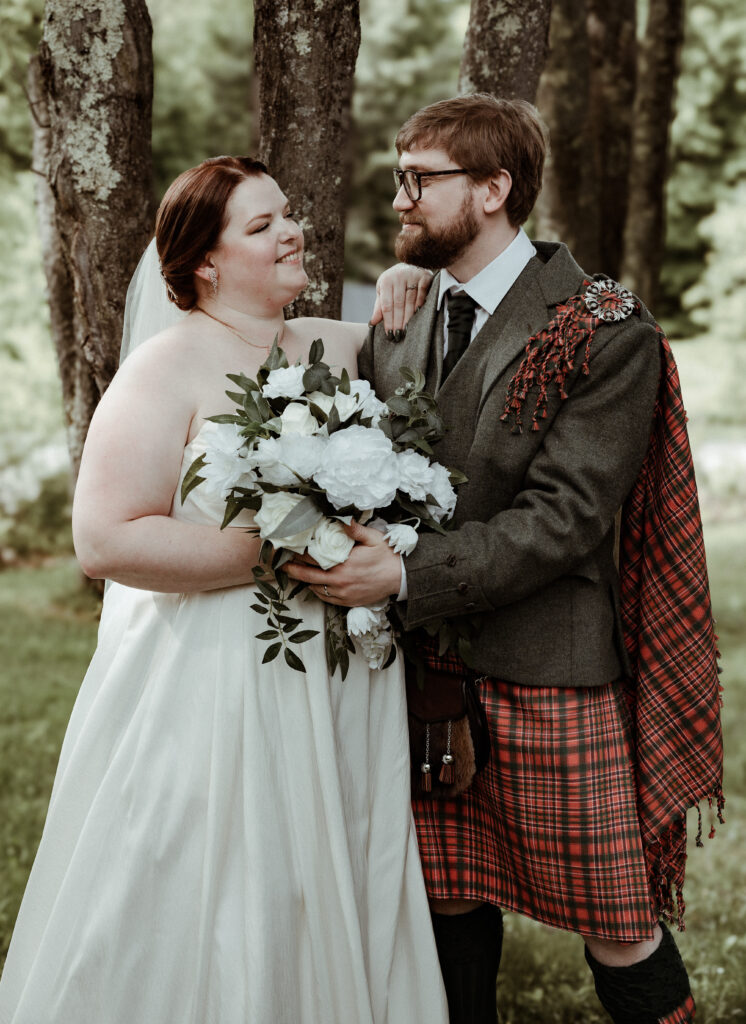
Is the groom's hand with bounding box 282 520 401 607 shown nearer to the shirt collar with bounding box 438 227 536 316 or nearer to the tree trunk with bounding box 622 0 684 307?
the shirt collar with bounding box 438 227 536 316

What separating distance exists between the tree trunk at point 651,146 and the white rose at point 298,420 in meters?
4.07

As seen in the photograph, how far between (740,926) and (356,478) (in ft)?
9.18

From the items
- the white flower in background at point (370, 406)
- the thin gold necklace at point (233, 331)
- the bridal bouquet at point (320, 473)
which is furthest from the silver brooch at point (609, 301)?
the thin gold necklace at point (233, 331)

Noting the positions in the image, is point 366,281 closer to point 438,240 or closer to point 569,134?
point 569,134

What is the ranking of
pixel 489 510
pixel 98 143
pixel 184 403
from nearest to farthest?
pixel 184 403 < pixel 489 510 < pixel 98 143

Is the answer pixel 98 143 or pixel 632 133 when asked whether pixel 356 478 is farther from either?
pixel 632 133

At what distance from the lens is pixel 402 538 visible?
222 cm

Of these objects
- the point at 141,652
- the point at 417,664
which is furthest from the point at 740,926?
the point at 141,652

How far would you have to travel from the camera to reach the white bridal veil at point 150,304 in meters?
2.64

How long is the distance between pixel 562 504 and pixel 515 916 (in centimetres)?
237

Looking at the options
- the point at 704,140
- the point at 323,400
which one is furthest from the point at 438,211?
the point at 704,140

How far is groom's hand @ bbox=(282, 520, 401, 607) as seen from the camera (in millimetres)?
2201

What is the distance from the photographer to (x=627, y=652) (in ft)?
8.41

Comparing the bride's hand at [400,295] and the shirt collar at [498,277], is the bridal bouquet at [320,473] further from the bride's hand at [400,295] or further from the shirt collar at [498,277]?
the bride's hand at [400,295]
